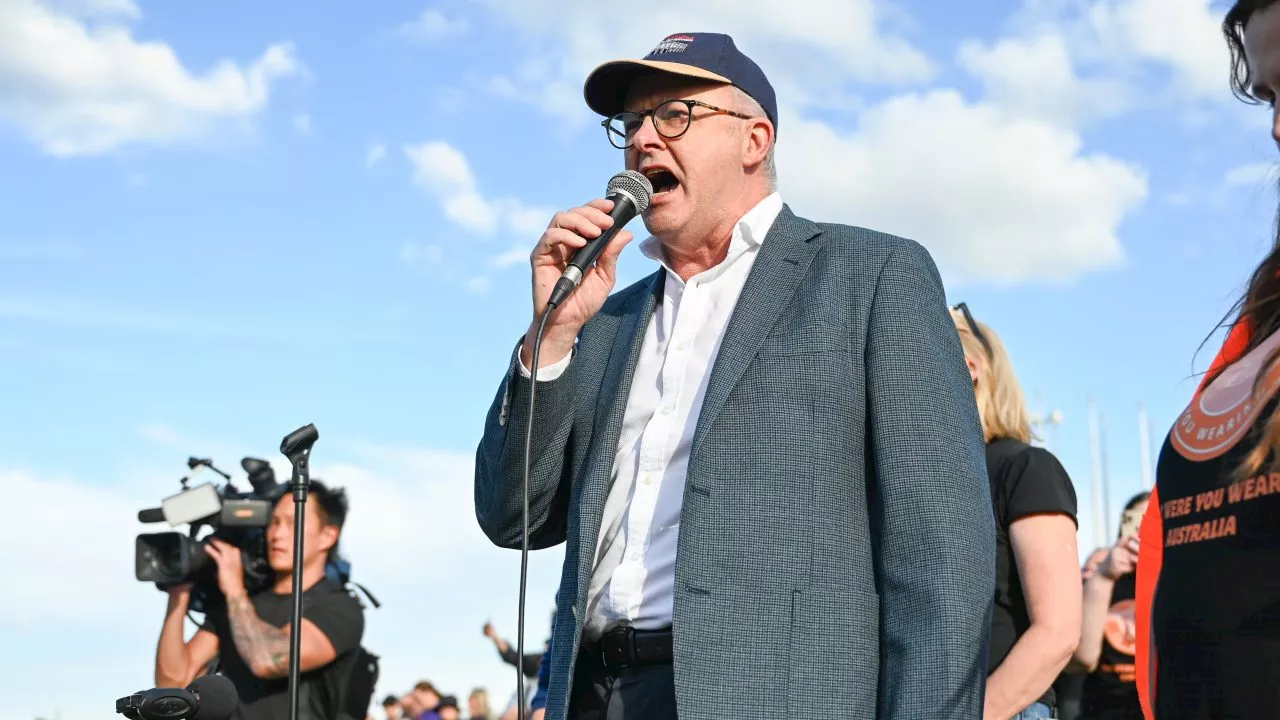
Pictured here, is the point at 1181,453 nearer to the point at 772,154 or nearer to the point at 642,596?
the point at 642,596

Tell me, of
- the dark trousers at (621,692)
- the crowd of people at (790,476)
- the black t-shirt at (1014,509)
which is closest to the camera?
the crowd of people at (790,476)

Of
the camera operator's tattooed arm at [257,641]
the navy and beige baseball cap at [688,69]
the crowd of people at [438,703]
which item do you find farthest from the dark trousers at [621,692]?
the crowd of people at [438,703]

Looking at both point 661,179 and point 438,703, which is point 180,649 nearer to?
point 661,179

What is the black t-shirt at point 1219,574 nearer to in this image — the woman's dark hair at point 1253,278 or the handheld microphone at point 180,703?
the woman's dark hair at point 1253,278

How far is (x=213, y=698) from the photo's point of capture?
9.96ft

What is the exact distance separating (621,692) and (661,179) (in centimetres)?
120

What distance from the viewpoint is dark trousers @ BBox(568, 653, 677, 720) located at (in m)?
2.63

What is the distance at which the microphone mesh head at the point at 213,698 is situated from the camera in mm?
3006

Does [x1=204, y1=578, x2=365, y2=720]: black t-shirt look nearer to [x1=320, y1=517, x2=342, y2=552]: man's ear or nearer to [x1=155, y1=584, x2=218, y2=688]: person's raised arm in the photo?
[x1=155, y1=584, x2=218, y2=688]: person's raised arm

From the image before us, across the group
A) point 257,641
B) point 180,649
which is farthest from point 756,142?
point 180,649

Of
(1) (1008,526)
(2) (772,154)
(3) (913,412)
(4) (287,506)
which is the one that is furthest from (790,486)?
(4) (287,506)

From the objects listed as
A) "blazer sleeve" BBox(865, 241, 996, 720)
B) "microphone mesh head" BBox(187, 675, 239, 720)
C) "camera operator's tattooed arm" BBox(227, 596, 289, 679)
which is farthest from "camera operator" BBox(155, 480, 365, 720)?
"blazer sleeve" BBox(865, 241, 996, 720)

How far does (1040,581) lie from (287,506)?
3971mm

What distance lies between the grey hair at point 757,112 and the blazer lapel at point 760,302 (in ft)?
0.75
